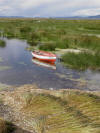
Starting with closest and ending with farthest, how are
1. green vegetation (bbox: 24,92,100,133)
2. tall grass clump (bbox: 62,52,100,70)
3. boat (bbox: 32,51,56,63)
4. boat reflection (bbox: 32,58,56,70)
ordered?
1. green vegetation (bbox: 24,92,100,133)
2. tall grass clump (bbox: 62,52,100,70)
3. boat reflection (bbox: 32,58,56,70)
4. boat (bbox: 32,51,56,63)

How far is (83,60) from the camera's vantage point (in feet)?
66.9

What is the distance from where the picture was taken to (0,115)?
29.4ft

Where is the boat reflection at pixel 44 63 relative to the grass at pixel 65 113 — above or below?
below

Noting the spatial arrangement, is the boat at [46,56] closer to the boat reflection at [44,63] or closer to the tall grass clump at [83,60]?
the boat reflection at [44,63]

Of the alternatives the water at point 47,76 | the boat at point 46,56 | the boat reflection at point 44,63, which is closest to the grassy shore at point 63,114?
the water at point 47,76

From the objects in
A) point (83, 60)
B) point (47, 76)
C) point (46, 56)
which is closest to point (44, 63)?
point (46, 56)

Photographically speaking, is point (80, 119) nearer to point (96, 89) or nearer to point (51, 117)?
point (51, 117)

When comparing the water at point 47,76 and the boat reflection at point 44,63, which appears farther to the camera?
the boat reflection at point 44,63

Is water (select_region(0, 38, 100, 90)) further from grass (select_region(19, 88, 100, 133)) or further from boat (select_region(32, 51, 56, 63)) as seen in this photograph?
grass (select_region(19, 88, 100, 133))

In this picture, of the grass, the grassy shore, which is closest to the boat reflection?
the grassy shore

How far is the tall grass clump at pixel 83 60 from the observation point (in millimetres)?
19719

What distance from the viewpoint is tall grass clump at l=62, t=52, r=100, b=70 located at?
64.7 ft

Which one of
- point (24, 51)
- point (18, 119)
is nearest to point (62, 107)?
point (18, 119)

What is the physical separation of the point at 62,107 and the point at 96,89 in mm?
9044
